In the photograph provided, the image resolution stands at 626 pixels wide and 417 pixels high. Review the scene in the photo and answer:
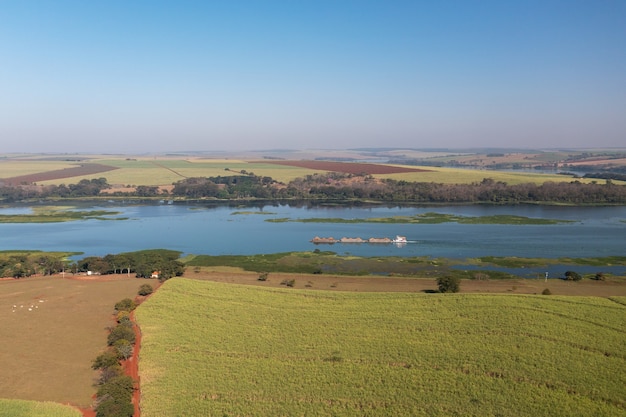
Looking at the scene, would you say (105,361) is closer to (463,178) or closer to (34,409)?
(34,409)

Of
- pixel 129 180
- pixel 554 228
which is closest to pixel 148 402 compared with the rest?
pixel 554 228

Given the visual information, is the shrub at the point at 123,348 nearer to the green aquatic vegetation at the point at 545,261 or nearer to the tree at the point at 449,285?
the tree at the point at 449,285

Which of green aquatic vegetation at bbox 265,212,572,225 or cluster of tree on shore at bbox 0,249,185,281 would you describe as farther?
green aquatic vegetation at bbox 265,212,572,225

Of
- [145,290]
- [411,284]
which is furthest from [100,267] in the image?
[411,284]

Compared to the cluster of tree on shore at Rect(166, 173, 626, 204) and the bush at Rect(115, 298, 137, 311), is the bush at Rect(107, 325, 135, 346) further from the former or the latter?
the cluster of tree on shore at Rect(166, 173, 626, 204)

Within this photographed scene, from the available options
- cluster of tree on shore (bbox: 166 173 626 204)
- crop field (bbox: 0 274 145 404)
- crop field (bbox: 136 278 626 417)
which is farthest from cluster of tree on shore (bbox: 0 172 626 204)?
crop field (bbox: 0 274 145 404)

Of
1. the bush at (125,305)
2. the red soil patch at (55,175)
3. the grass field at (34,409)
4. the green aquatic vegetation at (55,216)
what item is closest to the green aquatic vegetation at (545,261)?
the bush at (125,305)

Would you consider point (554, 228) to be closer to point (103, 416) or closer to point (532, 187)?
point (532, 187)
